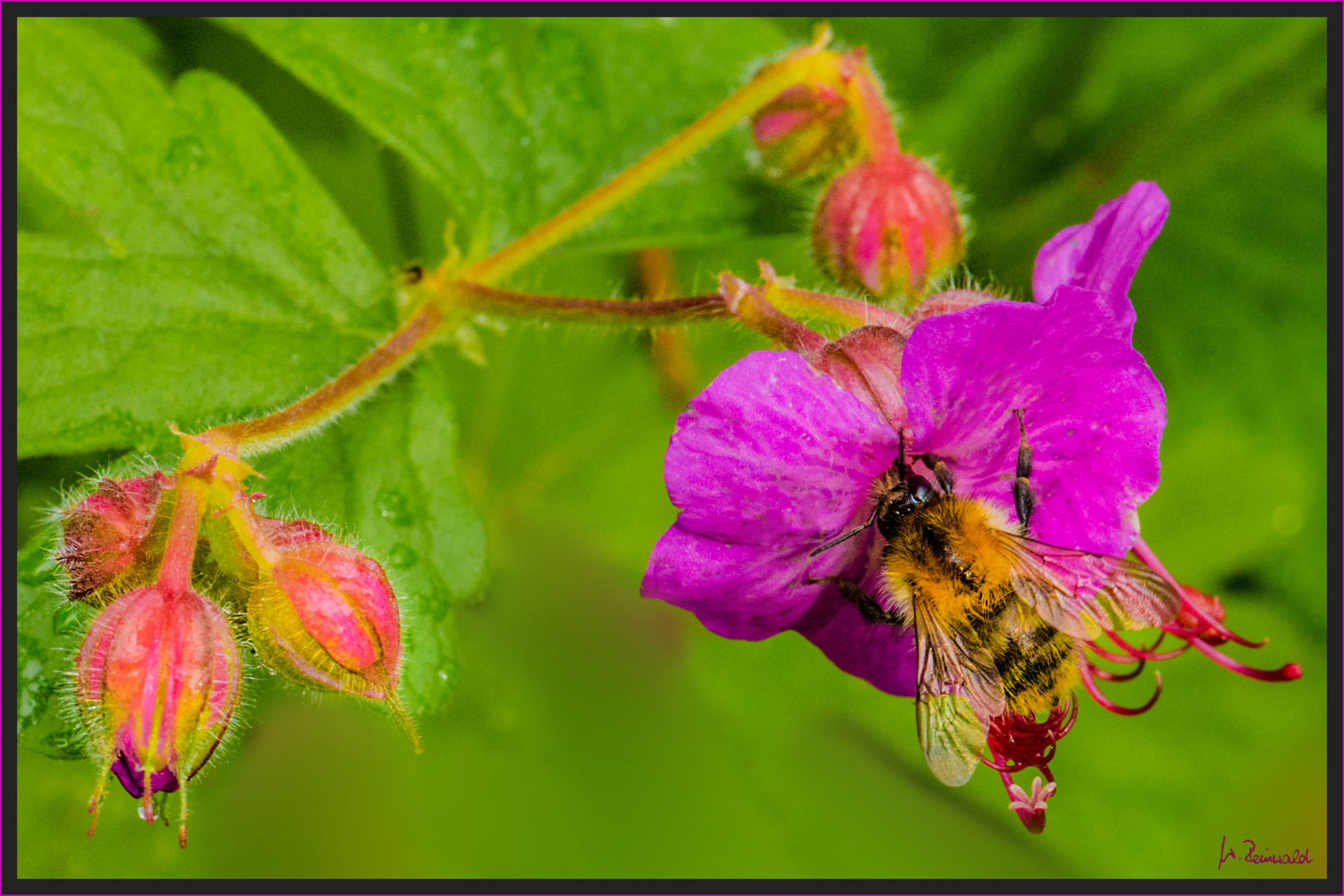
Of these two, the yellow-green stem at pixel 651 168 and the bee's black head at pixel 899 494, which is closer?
the bee's black head at pixel 899 494

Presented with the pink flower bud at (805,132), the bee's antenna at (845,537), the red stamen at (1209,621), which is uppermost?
the pink flower bud at (805,132)

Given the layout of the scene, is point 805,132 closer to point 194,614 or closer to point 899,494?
point 899,494

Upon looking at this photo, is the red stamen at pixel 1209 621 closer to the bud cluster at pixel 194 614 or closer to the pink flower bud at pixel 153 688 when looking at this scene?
the bud cluster at pixel 194 614

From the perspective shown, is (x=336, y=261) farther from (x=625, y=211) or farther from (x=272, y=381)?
(x=625, y=211)

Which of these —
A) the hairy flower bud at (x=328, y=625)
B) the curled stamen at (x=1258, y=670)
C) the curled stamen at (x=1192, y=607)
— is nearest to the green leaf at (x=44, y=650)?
the hairy flower bud at (x=328, y=625)

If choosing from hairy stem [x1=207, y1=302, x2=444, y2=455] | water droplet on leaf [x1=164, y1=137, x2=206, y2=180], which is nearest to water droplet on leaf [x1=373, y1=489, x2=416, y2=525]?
hairy stem [x1=207, y1=302, x2=444, y2=455]
